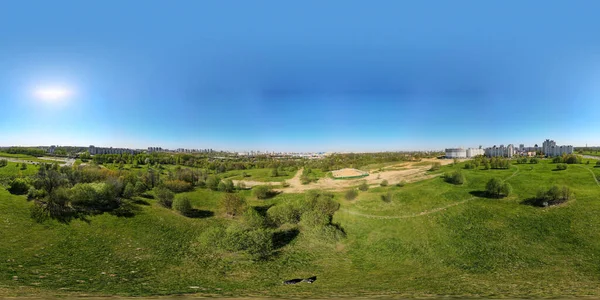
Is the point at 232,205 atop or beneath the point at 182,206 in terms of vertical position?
beneath

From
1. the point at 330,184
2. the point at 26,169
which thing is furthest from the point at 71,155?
the point at 330,184

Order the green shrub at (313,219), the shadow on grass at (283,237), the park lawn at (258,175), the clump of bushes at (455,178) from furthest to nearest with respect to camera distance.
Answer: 1. the park lawn at (258,175)
2. the clump of bushes at (455,178)
3. the green shrub at (313,219)
4. the shadow on grass at (283,237)

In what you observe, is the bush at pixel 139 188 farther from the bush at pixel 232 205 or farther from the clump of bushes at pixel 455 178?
the clump of bushes at pixel 455 178

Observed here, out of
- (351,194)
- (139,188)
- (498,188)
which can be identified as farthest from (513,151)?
(139,188)

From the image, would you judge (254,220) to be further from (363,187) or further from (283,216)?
(363,187)

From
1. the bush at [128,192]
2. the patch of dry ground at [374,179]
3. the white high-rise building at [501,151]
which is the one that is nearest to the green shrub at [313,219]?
the patch of dry ground at [374,179]
